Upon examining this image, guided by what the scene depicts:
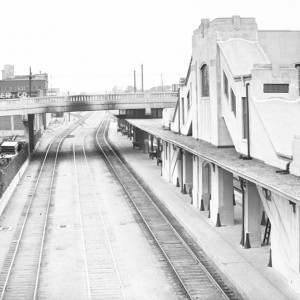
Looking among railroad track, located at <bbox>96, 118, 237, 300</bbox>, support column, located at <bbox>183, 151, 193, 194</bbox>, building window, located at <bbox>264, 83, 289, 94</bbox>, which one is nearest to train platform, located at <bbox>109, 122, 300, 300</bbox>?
railroad track, located at <bbox>96, 118, 237, 300</bbox>

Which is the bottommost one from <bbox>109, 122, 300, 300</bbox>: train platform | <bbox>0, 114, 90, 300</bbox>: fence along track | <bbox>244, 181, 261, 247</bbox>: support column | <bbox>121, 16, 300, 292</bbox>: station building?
<bbox>0, 114, 90, 300</bbox>: fence along track

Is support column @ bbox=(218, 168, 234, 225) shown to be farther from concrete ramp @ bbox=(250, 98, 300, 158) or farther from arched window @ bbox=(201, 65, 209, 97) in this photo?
arched window @ bbox=(201, 65, 209, 97)

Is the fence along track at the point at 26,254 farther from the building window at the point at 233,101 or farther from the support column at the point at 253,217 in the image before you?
the building window at the point at 233,101

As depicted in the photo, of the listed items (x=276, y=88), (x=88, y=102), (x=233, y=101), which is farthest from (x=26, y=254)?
(x=88, y=102)

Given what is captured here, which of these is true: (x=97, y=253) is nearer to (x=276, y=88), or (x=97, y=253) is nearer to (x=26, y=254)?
(x=26, y=254)

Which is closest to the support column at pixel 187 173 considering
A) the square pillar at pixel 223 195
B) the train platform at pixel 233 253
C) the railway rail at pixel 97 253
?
the train platform at pixel 233 253

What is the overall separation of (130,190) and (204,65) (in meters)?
11.9

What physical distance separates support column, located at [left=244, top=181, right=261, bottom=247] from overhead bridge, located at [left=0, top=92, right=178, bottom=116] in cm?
3573

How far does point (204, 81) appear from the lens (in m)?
27.5

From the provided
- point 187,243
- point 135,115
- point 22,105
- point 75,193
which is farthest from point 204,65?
point 135,115

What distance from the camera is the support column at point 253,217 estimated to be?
20.0 m

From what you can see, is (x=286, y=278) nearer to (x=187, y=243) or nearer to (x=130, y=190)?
(x=187, y=243)

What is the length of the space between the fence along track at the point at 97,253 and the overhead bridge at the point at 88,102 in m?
20.7

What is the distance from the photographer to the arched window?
27.0m
